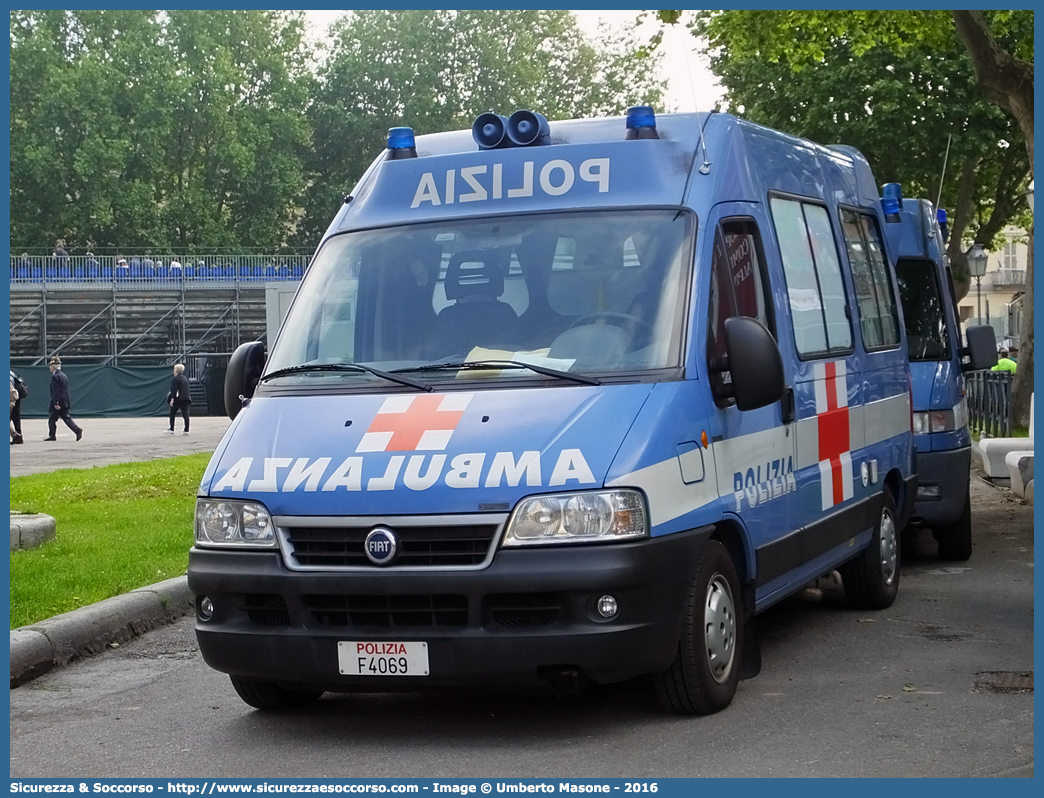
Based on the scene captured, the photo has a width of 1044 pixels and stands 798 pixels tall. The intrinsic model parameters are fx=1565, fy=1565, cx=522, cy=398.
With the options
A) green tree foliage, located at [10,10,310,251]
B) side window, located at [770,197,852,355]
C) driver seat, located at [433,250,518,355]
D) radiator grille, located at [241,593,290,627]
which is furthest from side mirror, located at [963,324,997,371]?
green tree foliage, located at [10,10,310,251]

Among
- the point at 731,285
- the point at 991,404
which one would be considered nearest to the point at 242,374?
the point at 731,285

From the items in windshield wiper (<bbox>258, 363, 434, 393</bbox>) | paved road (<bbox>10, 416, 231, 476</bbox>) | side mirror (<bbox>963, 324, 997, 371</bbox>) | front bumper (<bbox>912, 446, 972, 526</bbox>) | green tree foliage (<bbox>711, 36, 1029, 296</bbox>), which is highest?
green tree foliage (<bbox>711, 36, 1029, 296</bbox>)

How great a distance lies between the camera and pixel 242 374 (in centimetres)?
721

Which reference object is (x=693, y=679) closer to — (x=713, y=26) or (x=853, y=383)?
(x=853, y=383)

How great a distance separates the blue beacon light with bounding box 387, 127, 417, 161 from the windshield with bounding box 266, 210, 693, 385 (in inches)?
19.7

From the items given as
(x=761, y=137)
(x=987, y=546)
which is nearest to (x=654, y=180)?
(x=761, y=137)

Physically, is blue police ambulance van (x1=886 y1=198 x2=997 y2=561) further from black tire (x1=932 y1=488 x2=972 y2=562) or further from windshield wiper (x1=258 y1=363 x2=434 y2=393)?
windshield wiper (x1=258 y1=363 x2=434 y2=393)

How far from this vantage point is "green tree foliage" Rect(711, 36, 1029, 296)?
32.8 m

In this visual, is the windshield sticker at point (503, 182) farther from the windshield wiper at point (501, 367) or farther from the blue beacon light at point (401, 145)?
the windshield wiper at point (501, 367)

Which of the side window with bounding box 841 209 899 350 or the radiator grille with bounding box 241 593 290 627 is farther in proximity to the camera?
the side window with bounding box 841 209 899 350

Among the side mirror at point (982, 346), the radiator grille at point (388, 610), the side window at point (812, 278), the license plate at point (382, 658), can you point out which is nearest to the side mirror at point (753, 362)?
the side window at point (812, 278)

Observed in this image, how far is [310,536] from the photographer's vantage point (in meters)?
5.84

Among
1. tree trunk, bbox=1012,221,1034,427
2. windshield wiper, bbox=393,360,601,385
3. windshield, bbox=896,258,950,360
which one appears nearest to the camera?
windshield wiper, bbox=393,360,601,385

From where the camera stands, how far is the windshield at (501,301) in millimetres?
6301
